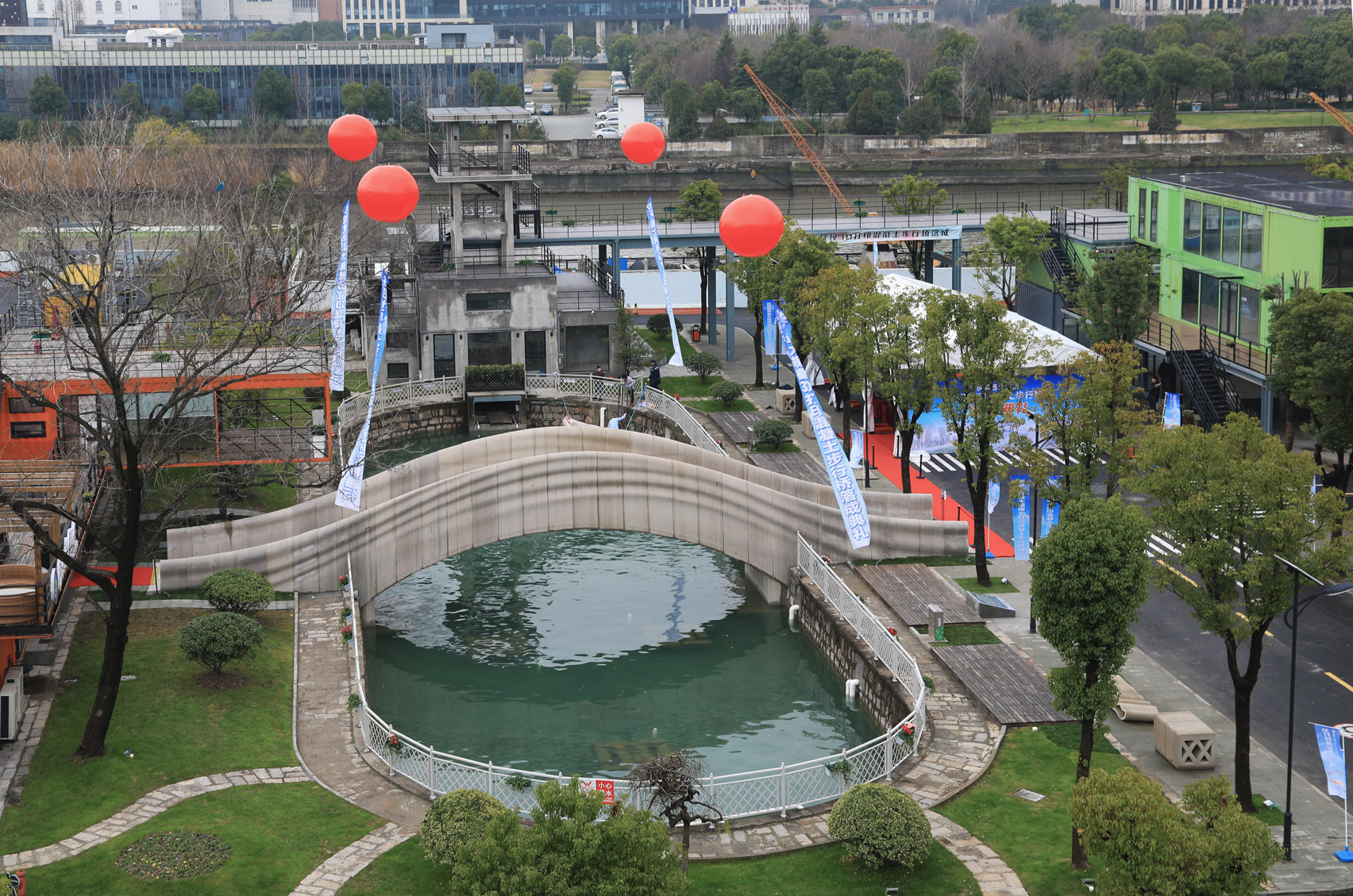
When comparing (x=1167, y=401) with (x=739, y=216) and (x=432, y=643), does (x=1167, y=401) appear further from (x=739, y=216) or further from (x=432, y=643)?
(x=432, y=643)

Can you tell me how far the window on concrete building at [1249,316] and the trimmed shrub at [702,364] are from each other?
67.6 ft

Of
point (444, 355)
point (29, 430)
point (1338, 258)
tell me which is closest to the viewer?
point (29, 430)

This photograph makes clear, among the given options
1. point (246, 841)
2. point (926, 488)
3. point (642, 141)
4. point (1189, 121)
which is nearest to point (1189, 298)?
point (926, 488)

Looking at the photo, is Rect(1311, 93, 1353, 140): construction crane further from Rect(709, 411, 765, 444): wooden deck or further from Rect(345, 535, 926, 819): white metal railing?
Rect(345, 535, 926, 819): white metal railing

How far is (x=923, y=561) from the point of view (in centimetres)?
3781

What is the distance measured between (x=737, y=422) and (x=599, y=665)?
19876 millimetres

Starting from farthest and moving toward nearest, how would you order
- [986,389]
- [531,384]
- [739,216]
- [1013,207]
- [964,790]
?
[1013,207] → [531,384] → [739,216] → [986,389] → [964,790]

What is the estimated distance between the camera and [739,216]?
37.7 m

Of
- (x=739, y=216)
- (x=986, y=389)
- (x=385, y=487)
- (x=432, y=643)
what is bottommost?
(x=432, y=643)

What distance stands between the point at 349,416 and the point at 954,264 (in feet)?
99.7

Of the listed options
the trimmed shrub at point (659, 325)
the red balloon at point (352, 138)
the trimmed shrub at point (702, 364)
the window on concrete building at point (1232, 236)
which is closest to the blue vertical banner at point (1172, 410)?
the window on concrete building at point (1232, 236)

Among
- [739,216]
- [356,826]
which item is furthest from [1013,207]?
[356,826]

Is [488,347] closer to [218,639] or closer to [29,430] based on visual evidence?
[29,430]

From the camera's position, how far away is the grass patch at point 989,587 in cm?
3553
